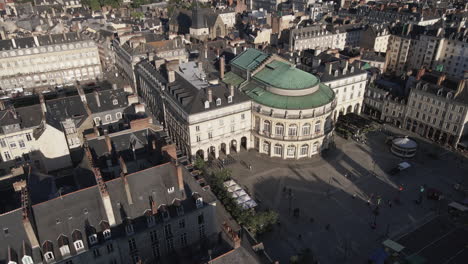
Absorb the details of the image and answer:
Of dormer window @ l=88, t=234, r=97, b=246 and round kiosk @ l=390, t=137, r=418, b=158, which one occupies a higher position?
dormer window @ l=88, t=234, r=97, b=246

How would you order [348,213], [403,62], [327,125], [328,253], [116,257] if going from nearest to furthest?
[116,257]
[328,253]
[348,213]
[327,125]
[403,62]

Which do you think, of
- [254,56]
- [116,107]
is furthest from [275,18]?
[116,107]

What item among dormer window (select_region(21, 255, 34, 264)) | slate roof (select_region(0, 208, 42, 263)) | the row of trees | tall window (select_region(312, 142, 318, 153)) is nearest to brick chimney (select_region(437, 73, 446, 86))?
tall window (select_region(312, 142, 318, 153))

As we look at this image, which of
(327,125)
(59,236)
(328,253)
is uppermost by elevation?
(59,236)

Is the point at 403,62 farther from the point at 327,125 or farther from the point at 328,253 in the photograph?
the point at 328,253

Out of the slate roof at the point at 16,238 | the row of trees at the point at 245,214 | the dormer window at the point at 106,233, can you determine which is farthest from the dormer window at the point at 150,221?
the row of trees at the point at 245,214

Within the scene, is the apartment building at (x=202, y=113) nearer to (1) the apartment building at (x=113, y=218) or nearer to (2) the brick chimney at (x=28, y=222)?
(1) the apartment building at (x=113, y=218)

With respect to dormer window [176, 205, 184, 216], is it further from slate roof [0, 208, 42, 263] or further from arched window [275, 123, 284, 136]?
arched window [275, 123, 284, 136]
